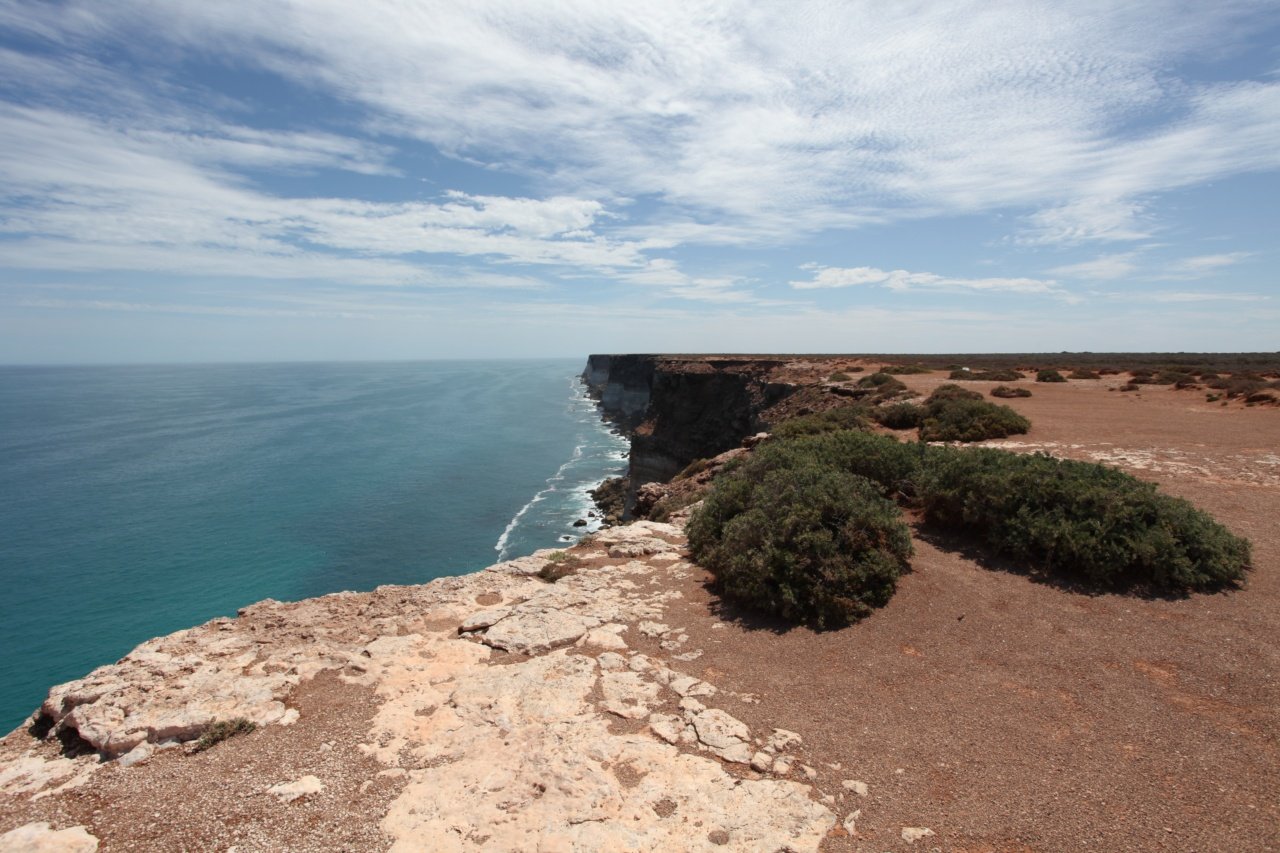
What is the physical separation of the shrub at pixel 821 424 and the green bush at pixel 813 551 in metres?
9.19

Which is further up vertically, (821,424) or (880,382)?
(880,382)

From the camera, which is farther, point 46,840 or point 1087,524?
point 1087,524

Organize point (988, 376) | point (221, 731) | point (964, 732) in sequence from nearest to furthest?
1. point (964, 732)
2. point (221, 731)
3. point (988, 376)

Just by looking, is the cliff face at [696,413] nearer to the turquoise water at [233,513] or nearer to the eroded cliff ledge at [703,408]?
the eroded cliff ledge at [703,408]

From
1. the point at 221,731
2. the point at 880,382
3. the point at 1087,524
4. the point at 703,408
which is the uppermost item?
the point at 880,382

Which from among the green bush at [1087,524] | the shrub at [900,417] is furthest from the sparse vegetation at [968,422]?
the green bush at [1087,524]

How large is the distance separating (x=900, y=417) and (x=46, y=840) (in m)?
21.8

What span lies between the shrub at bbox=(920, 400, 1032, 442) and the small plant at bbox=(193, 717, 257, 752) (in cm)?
1721

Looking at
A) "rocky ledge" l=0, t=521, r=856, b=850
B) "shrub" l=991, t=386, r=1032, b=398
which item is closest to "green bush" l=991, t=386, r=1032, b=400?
"shrub" l=991, t=386, r=1032, b=398

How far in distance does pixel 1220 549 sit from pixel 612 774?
899cm

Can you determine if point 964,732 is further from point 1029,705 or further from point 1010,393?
point 1010,393

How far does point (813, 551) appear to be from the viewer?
8633 mm

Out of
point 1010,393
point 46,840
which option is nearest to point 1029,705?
point 46,840

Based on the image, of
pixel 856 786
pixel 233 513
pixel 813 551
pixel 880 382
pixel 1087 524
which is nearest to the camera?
pixel 856 786
